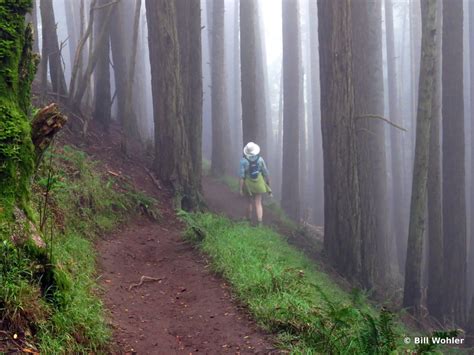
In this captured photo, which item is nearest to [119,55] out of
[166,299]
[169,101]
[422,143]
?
[169,101]

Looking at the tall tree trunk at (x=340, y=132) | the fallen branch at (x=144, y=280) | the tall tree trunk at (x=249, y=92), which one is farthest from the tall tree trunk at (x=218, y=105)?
the fallen branch at (x=144, y=280)

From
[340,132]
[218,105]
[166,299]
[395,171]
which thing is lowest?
[395,171]

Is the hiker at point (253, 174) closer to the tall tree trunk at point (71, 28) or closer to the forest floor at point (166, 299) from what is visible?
the forest floor at point (166, 299)

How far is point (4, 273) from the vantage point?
4.12 m

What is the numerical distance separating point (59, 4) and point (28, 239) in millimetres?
63544

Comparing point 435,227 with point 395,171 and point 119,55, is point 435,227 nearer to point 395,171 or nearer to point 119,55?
point 119,55

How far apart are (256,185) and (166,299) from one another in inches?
253

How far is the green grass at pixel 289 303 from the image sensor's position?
473 centimetres

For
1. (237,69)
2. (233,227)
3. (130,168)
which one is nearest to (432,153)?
(233,227)

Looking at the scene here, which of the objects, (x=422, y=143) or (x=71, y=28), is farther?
(x=71, y=28)

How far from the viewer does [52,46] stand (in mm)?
12820

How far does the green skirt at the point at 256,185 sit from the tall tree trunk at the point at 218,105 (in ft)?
20.9

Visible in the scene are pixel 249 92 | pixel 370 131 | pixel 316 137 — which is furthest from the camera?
pixel 316 137

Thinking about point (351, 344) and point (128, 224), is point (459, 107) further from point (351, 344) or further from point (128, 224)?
point (351, 344)
